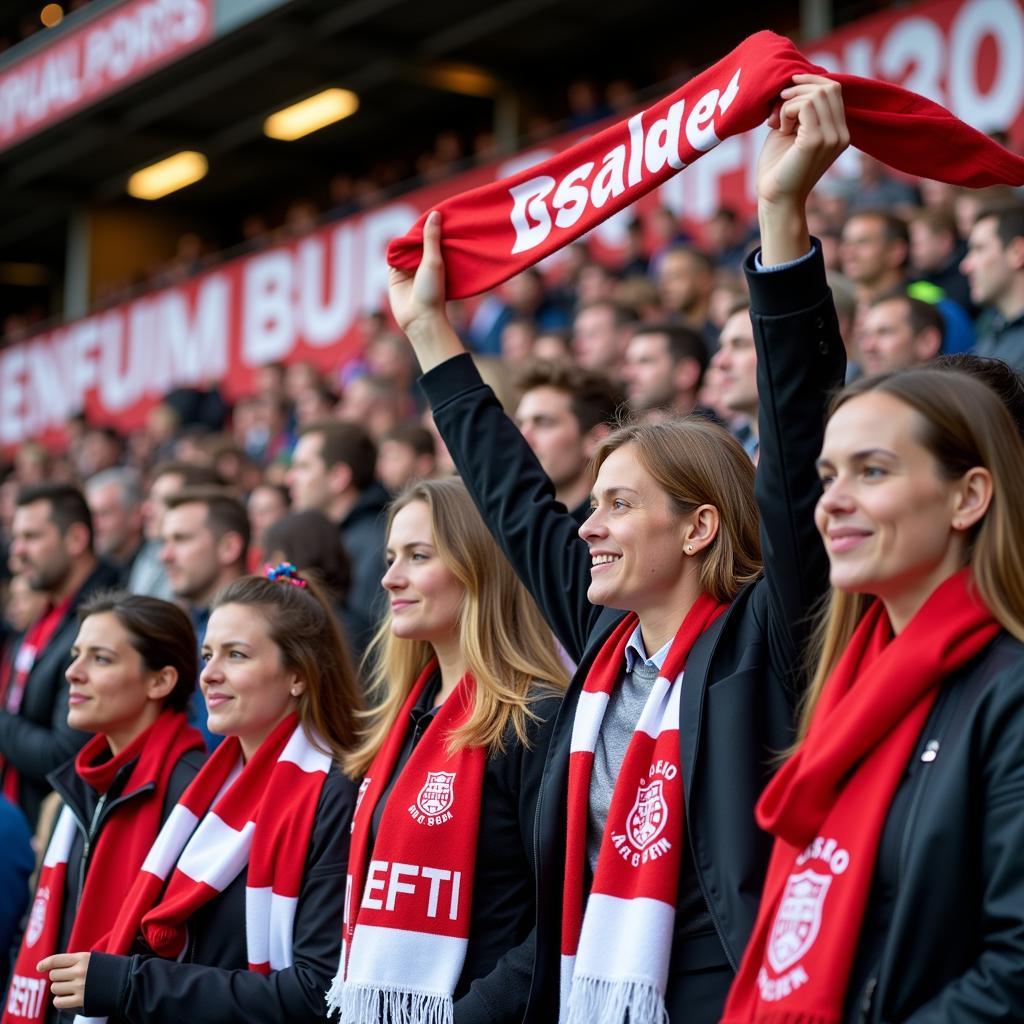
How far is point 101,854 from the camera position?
3820 mm

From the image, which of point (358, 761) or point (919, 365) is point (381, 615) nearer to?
point (358, 761)

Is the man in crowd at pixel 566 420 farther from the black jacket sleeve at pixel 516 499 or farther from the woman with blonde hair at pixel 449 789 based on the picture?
the black jacket sleeve at pixel 516 499

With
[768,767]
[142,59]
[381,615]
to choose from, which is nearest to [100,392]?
[142,59]

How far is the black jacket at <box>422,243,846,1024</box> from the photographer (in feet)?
7.70

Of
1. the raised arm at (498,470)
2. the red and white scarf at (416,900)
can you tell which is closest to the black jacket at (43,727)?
the red and white scarf at (416,900)

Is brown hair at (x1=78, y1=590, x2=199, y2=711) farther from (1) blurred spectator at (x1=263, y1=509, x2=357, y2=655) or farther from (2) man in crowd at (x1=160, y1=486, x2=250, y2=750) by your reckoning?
(2) man in crowd at (x1=160, y1=486, x2=250, y2=750)

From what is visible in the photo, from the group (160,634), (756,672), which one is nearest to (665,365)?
(160,634)

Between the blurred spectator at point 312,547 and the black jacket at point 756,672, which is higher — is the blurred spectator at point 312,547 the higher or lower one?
the higher one

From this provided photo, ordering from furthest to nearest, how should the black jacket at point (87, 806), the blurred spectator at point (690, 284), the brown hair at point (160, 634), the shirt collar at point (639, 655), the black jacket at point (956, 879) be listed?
the blurred spectator at point (690, 284) → the brown hair at point (160, 634) → the black jacket at point (87, 806) → the shirt collar at point (639, 655) → the black jacket at point (956, 879)

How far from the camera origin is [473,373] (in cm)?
322

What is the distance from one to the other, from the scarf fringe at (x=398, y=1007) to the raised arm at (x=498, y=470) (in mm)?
735

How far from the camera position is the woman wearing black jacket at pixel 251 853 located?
3.35 m

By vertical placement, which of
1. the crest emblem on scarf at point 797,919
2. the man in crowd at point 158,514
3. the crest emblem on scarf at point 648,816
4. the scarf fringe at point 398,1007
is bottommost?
the scarf fringe at point 398,1007

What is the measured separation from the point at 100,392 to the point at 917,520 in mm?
14240
